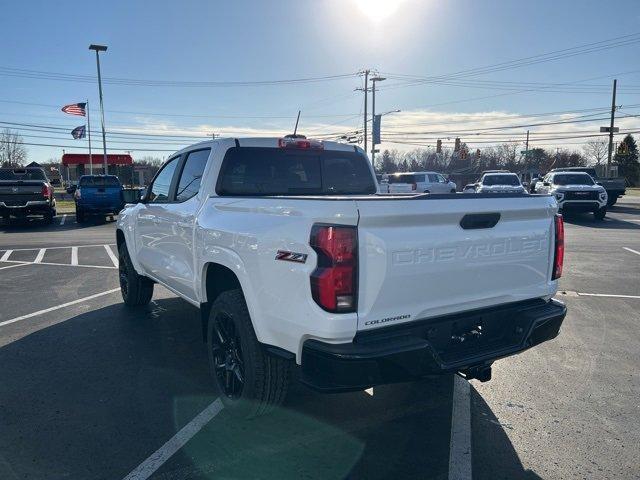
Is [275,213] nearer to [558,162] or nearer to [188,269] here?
[188,269]

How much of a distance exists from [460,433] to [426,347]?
1015mm

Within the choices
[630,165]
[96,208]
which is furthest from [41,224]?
[630,165]

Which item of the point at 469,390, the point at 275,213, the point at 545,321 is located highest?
the point at 275,213

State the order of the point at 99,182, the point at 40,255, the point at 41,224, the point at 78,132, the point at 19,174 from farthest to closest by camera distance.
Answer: the point at 78,132 < the point at 99,182 < the point at 41,224 < the point at 19,174 < the point at 40,255

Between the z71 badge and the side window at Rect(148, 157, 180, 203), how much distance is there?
2542 millimetres

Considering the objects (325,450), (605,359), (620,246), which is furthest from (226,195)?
(620,246)

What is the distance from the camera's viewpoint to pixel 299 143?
4.54m

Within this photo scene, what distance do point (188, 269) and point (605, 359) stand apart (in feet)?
12.8

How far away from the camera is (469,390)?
4051 millimetres

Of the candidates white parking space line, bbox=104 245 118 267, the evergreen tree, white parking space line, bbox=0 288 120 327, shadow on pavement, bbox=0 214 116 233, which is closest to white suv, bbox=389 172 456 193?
shadow on pavement, bbox=0 214 116 233

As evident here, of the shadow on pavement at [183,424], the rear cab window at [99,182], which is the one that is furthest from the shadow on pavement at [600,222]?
the rear cab window at [99,182]

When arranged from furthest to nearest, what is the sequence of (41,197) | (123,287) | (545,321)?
(41,197), (123,287), (545,321)

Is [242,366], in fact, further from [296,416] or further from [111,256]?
[111,256]

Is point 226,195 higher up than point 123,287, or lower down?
higher up
